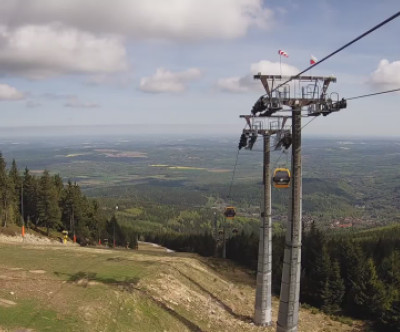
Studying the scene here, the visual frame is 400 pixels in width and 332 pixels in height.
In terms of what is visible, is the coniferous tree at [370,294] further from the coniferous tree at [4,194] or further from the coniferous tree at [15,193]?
the coniferous tree at [15,193]

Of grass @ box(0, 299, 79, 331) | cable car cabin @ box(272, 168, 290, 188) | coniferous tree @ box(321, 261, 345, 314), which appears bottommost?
coniferous tree @ box(321, 261, 345, 314)

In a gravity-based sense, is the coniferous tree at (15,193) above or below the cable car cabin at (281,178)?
below

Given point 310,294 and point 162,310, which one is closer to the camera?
point 162,310

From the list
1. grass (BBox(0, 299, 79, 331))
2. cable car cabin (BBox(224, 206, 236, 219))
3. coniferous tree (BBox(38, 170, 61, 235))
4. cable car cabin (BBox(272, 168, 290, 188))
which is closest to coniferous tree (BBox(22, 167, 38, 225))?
coniferous tree (BBox(38, 170, 61, 235))

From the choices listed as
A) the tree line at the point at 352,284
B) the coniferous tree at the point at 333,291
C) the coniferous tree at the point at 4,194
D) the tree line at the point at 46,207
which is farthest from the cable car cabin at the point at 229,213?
the coniferous tree at the point at 4,194

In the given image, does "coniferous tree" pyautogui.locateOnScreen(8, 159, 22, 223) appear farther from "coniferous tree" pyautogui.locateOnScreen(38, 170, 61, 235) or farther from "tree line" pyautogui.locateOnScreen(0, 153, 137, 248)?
"coniferous tree" pyautogui.locateOnScreen(38, 170, 61, 235)

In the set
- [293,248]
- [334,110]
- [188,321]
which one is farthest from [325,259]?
[334,110]

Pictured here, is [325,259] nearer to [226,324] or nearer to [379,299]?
[379,299]
